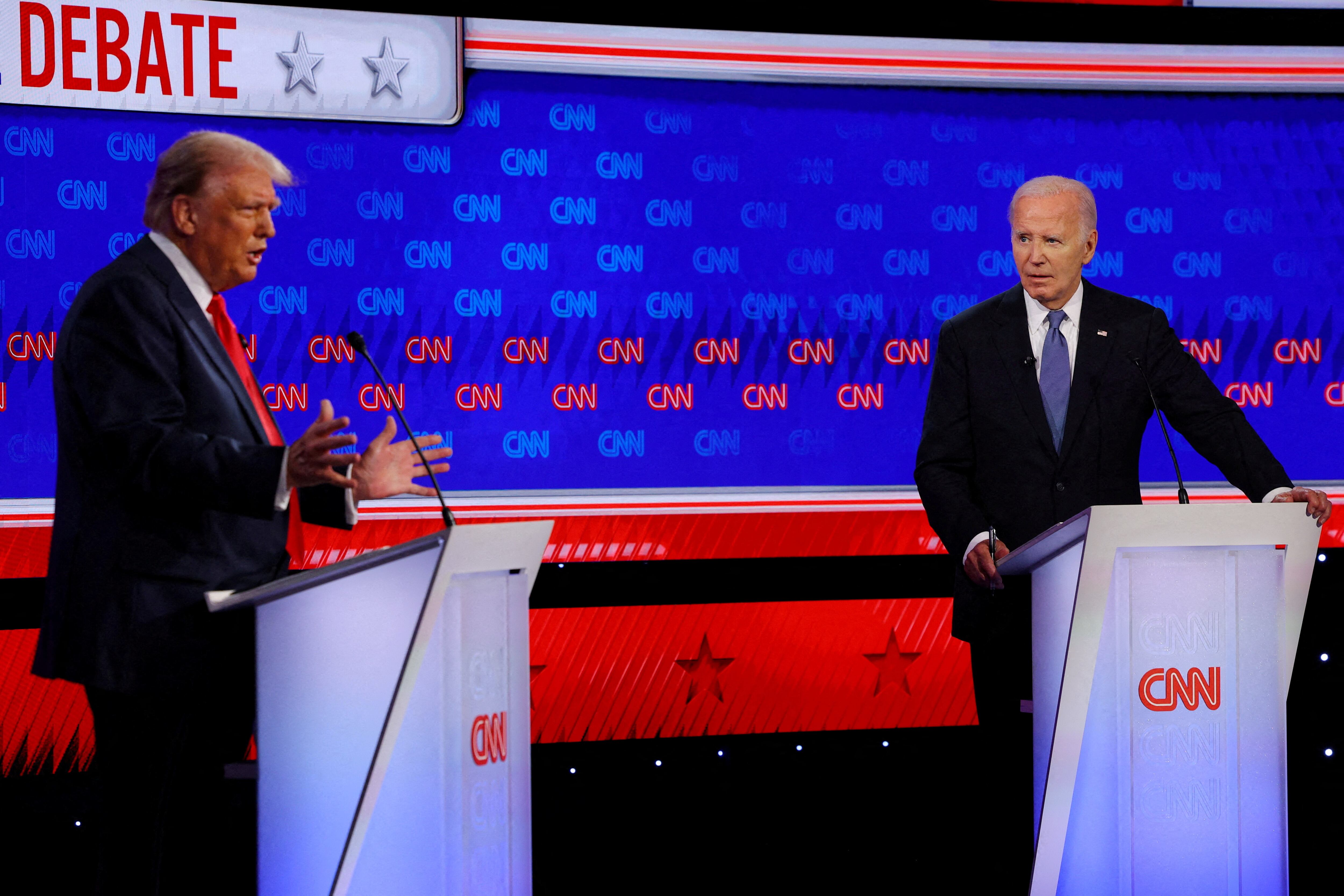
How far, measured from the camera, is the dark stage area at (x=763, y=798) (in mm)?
3271

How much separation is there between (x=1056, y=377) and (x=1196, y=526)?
0.79 metres

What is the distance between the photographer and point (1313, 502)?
2355 millimetres

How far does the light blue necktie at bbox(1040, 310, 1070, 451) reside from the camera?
9.26 feet

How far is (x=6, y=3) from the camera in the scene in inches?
141

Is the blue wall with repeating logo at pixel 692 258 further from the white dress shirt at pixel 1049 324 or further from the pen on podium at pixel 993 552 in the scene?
the pen on podium at pixel 993 552

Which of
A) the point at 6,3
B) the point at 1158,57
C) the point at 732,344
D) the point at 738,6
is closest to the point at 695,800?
the point at 732,344

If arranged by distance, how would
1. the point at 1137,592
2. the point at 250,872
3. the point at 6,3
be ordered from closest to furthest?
the point at 1137,592
the point at 250,872
the point at 6,3

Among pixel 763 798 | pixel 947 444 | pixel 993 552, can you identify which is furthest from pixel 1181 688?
pixel 763 798

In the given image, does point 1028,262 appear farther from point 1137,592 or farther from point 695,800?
point 695,800

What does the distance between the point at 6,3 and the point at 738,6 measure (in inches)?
85.5

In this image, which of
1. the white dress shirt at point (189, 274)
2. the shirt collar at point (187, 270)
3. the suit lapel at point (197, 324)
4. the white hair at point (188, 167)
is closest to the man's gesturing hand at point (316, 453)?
the white dress shirt at point (189, 274)

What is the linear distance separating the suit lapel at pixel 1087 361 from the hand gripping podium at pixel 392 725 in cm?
137

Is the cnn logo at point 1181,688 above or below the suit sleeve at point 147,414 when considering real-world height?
below

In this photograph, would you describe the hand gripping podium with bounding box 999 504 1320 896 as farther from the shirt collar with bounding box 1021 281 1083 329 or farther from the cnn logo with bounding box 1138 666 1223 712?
the shirt collar with bounding box 1021 281 1083 329
